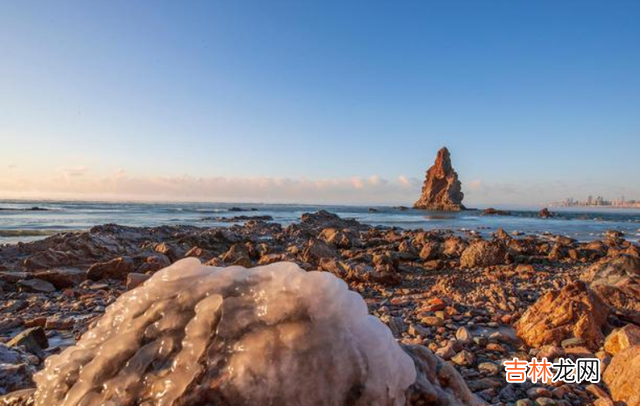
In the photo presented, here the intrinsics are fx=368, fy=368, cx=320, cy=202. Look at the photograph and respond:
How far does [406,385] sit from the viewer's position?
172 centimetres

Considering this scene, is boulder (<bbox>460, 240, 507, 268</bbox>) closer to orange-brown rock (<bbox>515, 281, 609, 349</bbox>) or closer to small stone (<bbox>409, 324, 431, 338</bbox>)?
orange-brown rock (<bbox>515, 281, 609, 349</bbox>)

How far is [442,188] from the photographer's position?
3246 inches

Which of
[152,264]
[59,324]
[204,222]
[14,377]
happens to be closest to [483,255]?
[152,264]

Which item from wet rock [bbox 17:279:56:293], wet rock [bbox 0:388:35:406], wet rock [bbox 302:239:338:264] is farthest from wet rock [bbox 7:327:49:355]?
wet rock [bbox 302:239:338:264]

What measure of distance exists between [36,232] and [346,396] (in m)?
22.4

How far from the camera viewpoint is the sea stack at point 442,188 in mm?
78875

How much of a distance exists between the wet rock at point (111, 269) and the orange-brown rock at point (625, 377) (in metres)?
8.26

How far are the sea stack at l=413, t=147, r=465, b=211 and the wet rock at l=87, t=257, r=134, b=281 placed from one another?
75.0 meters

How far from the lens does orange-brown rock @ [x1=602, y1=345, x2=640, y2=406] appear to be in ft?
9.09

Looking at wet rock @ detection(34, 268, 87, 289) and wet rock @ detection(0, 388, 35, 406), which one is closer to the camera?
wet rock @ detection(0, 388, 35, 406)

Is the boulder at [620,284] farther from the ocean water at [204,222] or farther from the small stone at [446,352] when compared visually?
the ocean water at [204,222]

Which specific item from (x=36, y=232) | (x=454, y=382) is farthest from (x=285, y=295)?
(x=36, y=232)

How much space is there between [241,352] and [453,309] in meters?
4.35

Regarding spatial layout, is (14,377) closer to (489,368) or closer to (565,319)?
(489,368)
